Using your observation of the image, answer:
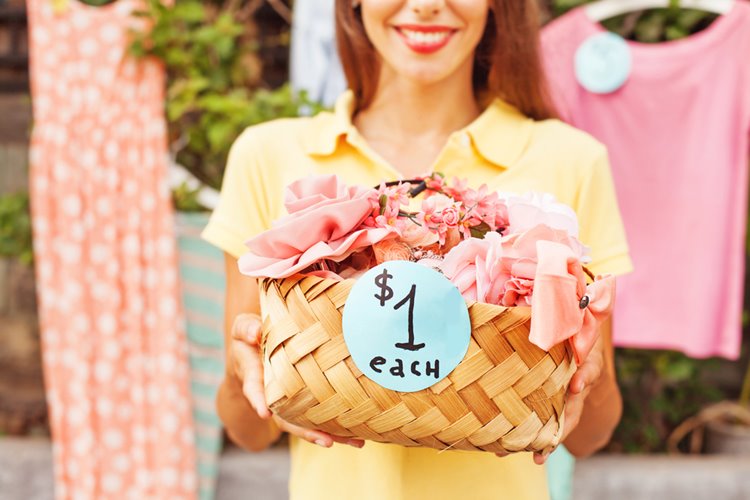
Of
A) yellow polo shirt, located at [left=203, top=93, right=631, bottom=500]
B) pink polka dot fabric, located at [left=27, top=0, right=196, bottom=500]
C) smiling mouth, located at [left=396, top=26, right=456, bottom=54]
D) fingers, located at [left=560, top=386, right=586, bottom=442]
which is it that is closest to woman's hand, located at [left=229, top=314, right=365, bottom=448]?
yellow polo shirt, located at [left=203, top=93, right=631, bottom=500]

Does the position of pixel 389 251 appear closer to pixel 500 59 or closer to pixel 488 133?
pixel 488 133

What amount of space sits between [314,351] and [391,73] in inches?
24.2

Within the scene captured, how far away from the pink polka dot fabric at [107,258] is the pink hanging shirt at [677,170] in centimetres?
119

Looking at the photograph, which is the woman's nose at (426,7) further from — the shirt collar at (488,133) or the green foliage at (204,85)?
the green foliage at (204,85)

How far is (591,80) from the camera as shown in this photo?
2359 mm

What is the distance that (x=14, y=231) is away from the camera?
2.72 meters

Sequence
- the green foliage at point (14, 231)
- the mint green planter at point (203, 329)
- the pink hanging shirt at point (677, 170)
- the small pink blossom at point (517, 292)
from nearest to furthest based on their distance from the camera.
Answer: the small pink blossom at point (517, 292) < the pink hanging shirt at point (677, 170) < the mint green planter at point (203, 329) < the green foliage at point (14, 231)

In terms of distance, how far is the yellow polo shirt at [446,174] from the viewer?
1164mm

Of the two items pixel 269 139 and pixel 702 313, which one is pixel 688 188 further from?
pixel 269 139

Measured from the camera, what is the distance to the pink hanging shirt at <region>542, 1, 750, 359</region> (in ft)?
7.69

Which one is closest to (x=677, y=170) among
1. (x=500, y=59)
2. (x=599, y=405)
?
(x=500, y=59)

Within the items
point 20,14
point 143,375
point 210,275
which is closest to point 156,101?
point 210,275

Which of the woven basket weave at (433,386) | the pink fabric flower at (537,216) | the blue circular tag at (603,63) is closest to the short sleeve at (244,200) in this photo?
the woven basket weave at (433,386)

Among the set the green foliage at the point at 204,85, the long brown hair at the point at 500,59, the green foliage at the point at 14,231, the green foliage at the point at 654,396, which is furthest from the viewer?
the green foliage at the point at 654,396
